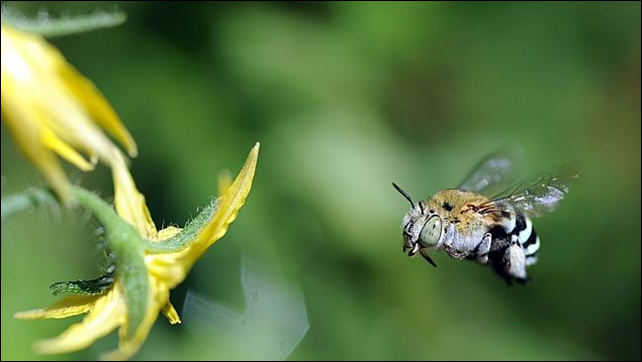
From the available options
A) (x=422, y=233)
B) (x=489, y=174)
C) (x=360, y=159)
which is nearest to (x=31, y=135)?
(x=422, y=233)

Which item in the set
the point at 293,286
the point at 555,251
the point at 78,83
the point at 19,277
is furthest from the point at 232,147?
the point at 78,83

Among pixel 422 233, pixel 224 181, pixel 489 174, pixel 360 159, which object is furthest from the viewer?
pixel 360 159

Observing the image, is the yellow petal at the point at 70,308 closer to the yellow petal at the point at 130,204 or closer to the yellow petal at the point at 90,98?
the yellow petal at the point at 130,204

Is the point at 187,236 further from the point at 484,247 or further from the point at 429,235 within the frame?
the point at 484,247

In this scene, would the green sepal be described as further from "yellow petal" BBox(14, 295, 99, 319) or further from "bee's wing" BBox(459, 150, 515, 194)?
"bee's wing" BBox(459, 150, 515, 194)

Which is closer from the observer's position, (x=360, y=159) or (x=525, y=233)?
(x=525, y=233)

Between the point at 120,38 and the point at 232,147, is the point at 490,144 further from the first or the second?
the point at 120,38

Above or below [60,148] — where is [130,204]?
below
